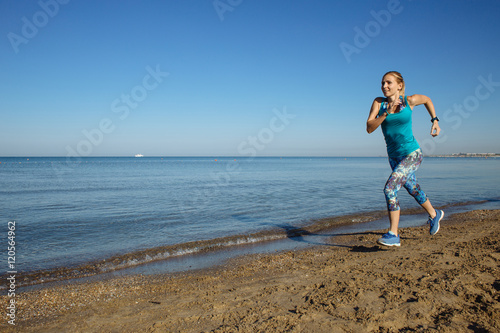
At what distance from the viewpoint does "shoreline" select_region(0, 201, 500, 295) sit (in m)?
4.83

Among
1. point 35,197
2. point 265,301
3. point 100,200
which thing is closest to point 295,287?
point 265,301

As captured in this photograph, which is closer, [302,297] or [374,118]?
[302,297]

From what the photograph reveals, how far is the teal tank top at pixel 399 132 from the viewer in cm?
429

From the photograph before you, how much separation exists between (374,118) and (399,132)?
471 mm

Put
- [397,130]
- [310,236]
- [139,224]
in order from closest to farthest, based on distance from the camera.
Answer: [397,130] → [310,236] → [139,224]

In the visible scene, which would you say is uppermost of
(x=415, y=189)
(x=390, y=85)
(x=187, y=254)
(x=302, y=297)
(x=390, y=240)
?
(x=390, y=85)

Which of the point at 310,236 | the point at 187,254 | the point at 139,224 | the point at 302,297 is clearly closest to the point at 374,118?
the point at 302,297

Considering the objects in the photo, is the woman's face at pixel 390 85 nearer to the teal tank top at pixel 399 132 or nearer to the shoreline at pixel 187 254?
the teal tank top at pixel 399 132

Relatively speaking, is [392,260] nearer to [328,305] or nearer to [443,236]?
[328,305]

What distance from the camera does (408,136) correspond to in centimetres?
444

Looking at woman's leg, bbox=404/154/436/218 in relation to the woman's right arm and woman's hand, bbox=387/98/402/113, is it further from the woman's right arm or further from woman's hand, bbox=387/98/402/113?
the woman's right arm

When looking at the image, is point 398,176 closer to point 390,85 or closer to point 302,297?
point 390,85

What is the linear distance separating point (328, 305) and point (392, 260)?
6.19ft

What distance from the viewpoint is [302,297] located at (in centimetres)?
317
